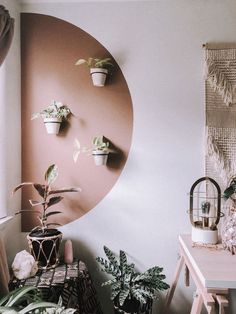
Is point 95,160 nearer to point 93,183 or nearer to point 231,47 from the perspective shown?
point 93,183

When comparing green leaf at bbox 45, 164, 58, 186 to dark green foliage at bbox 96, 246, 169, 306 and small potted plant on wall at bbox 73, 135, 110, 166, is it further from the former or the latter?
dark green foliage at bbox 96, 246, 169, 306

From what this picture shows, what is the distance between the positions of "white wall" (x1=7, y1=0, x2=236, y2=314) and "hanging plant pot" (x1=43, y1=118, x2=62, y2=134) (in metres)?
0.58

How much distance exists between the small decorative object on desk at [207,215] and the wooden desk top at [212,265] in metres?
0.08

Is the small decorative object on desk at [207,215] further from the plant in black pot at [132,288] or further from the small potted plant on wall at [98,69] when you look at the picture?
the small potted plant on wall at [98,69]

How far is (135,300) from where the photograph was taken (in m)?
1.65

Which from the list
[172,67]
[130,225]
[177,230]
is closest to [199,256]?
[177,230]

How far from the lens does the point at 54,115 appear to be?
188 cm

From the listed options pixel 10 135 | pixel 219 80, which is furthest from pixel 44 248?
pixel 219 80

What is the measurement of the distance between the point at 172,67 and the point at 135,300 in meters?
1.65

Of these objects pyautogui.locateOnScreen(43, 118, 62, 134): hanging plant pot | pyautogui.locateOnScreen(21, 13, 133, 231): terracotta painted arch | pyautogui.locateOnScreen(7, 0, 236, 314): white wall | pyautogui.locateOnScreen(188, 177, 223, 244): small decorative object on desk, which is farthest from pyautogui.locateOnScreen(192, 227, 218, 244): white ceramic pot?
pyautogui.locateOnScreen(43, 118, 62, 134): hanging plant pot

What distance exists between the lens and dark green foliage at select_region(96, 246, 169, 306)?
1594mm

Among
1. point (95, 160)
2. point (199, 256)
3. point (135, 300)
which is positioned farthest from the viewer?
point (95, 160)

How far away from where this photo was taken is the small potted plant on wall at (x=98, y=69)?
1.82 metres

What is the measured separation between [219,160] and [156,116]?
56 cm
